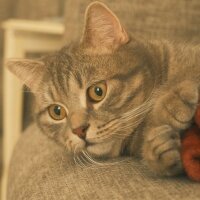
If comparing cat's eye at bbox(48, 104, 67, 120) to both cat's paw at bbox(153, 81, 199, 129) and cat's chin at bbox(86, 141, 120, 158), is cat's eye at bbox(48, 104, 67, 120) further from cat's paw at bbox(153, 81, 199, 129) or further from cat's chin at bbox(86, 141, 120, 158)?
cat's paw at bbox(153, 81, 199, 129)

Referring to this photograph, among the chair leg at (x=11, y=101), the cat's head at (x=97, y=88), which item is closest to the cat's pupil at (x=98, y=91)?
the cat's head at (x=97, y=88)

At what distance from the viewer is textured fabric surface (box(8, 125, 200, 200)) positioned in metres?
0.67

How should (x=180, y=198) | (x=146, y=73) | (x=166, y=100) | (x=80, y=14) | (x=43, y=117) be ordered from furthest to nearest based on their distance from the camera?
(x=80, y=14), (x=43, y=117), (x=146, y=73), (x=166, y=100), (x=180, y=198)

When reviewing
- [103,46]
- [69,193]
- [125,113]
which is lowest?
[69,193]

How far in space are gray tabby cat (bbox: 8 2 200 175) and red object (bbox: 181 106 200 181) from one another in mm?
13

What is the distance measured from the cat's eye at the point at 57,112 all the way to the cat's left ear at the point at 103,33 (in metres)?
0.16

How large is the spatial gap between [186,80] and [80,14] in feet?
1.99

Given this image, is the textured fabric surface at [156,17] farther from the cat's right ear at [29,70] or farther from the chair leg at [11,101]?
the chair leg at [11,101]

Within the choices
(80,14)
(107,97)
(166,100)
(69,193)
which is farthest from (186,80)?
(80,14)

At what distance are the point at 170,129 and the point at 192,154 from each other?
7 centimetres

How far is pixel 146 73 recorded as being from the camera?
0.88m

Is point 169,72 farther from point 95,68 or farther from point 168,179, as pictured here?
point 168,179

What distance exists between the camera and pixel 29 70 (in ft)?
3.49

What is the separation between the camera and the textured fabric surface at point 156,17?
1265 mm
